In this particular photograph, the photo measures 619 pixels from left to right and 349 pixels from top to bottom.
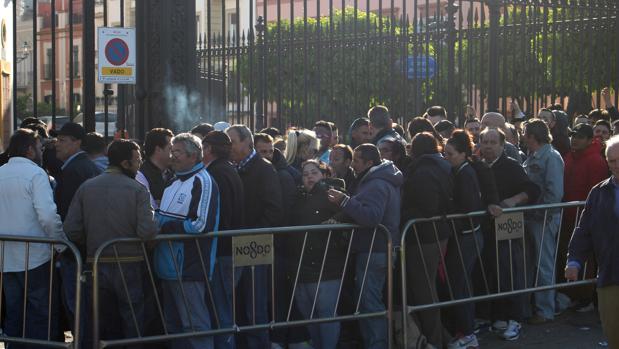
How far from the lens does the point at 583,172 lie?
10359 millimetres

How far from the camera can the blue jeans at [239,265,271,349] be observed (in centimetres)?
793

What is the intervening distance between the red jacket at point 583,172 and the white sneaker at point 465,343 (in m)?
2.29

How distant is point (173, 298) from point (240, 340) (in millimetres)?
1002

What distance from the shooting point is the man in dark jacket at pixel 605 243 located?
6711mm

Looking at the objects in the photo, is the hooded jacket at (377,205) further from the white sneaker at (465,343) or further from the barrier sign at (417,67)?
the barrier sign at (417,67)

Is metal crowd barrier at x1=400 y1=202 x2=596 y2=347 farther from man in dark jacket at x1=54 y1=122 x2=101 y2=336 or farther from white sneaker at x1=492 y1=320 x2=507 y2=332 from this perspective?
man in dark jacket at x1=54 y1=122 x2=101 y2=336

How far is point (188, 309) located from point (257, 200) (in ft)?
3.47

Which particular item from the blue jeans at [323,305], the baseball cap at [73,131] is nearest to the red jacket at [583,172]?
the blue jeans at [323,305]

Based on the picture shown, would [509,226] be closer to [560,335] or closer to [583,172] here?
[560,335]

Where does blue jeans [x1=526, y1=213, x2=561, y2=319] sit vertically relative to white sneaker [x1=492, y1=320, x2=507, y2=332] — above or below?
above

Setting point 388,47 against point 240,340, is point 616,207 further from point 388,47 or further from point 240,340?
point 388,47

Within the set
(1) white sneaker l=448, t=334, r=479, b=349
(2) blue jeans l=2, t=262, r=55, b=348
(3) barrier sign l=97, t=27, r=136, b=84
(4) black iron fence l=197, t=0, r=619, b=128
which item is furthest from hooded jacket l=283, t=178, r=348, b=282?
(4) black iron fence l=197, t=0, r=619, b=128

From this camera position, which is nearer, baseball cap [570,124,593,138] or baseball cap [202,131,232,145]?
baseball cap [202,131,232,145]

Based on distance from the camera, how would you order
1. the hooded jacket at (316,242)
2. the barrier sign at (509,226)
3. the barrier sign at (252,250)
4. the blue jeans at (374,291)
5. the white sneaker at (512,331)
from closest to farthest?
the barrier sign at (252,250) < the hooded jacket at (316,242) < the blue jeans at (374,291) < the barrier sign at (509,226) < the white sneaker at (512,331)
